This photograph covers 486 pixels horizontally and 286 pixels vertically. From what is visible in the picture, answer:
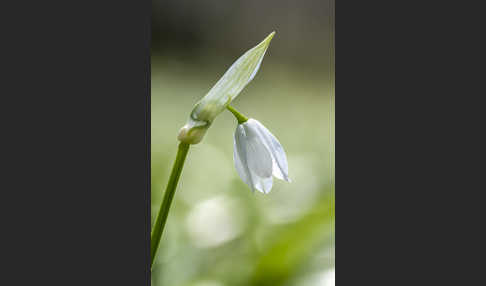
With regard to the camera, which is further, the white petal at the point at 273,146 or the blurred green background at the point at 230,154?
the blurred green background at the point at 230,154

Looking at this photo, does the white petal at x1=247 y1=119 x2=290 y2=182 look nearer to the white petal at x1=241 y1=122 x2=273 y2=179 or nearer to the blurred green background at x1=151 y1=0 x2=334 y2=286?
the white petal at x1=241 y1=122 x2=273 y2=179

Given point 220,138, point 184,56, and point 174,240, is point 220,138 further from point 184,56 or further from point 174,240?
point 174,240

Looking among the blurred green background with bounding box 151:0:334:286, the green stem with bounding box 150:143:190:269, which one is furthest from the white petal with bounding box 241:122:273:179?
the blurred green background with bounding box 151:0:334:286

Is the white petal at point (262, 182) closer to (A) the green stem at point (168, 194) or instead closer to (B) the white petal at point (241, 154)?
(B) the white petal at point (241, 154)

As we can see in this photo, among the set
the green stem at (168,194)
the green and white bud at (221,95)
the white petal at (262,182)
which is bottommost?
the green stem at (168,194)

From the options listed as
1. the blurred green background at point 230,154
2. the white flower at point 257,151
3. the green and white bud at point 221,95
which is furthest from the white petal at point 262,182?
the blurred green background at point 230,154

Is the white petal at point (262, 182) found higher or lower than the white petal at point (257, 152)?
lower
